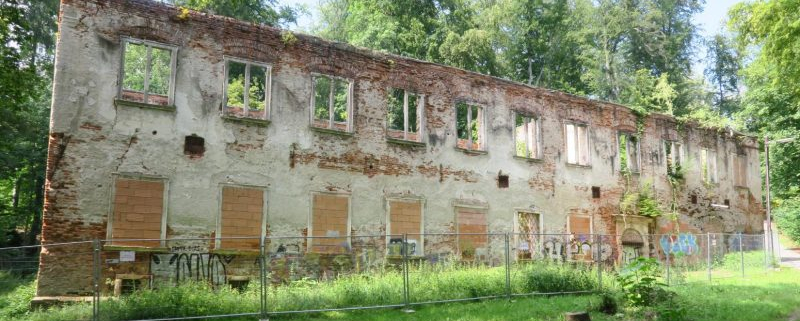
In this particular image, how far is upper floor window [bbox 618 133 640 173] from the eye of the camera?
24.8 meters

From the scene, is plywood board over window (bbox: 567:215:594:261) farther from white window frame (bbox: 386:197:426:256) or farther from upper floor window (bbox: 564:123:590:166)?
white window frame (bbox: 386:197:426:256)

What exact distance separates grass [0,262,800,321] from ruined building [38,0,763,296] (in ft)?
4.05

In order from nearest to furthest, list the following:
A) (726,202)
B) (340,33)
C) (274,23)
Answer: (726,202) → (274,23) → (340,33)

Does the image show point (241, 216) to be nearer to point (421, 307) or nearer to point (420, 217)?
point (420, 217)

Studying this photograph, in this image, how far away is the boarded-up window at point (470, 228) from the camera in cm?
1905

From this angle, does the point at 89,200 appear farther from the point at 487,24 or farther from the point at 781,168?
the point at 781,168

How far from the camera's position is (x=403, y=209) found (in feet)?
60.3

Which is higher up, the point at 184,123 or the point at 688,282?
the point at 184,123

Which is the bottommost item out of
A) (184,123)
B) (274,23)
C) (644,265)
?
(644,265)

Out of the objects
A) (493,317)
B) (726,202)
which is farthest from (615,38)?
(493,317)

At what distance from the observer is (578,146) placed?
76.8ft

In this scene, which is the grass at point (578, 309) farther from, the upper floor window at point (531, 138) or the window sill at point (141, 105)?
the upper floor window at point (531, 138)

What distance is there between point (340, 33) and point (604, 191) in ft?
75.0

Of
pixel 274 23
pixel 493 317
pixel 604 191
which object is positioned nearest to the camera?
pixel 493 317
